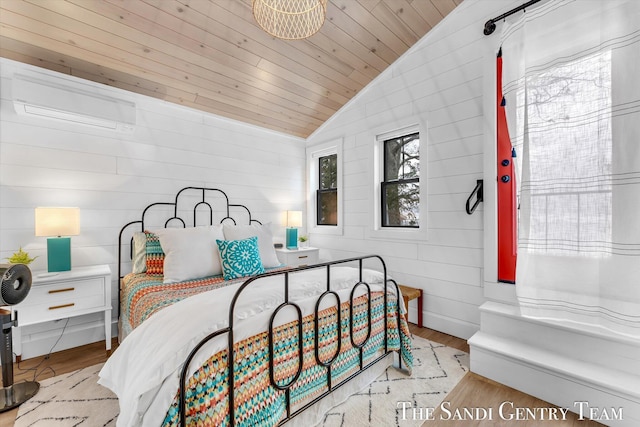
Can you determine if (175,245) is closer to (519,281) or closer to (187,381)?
(187,381)

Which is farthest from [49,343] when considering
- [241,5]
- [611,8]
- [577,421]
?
[611,8]

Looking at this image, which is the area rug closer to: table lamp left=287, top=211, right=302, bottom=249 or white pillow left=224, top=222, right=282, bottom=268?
white pillow left=224, top=222, right=282, bottom=268

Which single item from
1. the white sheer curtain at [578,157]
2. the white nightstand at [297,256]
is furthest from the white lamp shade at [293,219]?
the white sheer curtain at [578,157]

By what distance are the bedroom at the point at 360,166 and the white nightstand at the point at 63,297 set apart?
0.39 metres

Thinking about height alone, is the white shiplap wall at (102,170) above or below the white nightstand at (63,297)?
above

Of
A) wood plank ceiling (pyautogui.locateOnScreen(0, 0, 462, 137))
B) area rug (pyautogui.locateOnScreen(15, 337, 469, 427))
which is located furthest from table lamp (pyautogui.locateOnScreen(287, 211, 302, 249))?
area rug (pyautogui.locateOnScreen(15, 337, 469, 427))

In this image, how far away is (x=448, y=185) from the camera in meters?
2.68

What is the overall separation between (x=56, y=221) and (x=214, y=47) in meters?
1.87

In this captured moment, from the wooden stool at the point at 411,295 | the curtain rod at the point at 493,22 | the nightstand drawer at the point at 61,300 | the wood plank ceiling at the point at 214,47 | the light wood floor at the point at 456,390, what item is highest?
the curtain rod at the point at 493,22

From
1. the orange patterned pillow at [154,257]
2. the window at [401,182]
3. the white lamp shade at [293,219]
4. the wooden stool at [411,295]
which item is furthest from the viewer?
the white lamp shade at [293,219]

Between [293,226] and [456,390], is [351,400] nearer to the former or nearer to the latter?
[456,390]

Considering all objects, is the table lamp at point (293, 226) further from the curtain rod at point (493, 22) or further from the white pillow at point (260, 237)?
the curtain rod at point (493, 22)

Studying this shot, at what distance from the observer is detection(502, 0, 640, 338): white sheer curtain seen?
154cm

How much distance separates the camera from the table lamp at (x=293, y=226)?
3734mm
